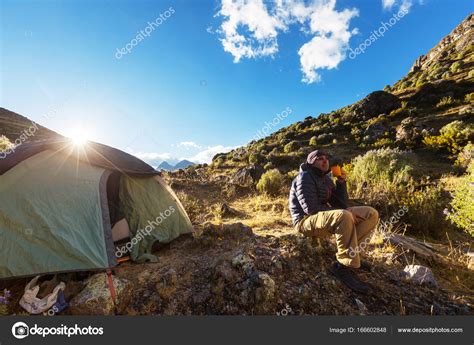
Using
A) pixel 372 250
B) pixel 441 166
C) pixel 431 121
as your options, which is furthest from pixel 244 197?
pixel 431 121

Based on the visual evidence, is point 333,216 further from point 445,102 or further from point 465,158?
point 445,102

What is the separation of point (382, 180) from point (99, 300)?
28.4 ft

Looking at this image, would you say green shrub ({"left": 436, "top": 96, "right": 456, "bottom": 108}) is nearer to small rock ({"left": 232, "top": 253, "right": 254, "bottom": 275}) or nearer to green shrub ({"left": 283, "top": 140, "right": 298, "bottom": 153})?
green shrub ({"left": 283, "top": 140, "right": 298, "bottom": 153})

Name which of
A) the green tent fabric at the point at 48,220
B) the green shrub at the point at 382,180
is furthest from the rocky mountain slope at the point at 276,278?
the green shrub at the point at 382,180

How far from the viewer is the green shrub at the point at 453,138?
561 inches

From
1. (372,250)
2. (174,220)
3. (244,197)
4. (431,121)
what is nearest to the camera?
(372,250)

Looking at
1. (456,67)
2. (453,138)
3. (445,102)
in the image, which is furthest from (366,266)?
(456,67)

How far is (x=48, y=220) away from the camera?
379cm

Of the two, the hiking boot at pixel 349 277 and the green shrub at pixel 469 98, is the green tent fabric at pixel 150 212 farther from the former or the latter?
the green shrub at pixel 469 98

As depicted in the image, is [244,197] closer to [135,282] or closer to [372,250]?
[372,250]

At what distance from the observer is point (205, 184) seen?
13102mm

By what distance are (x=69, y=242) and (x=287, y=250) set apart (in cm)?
339

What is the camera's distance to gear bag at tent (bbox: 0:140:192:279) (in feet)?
11.8

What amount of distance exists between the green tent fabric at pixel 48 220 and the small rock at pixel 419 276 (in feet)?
15.0
